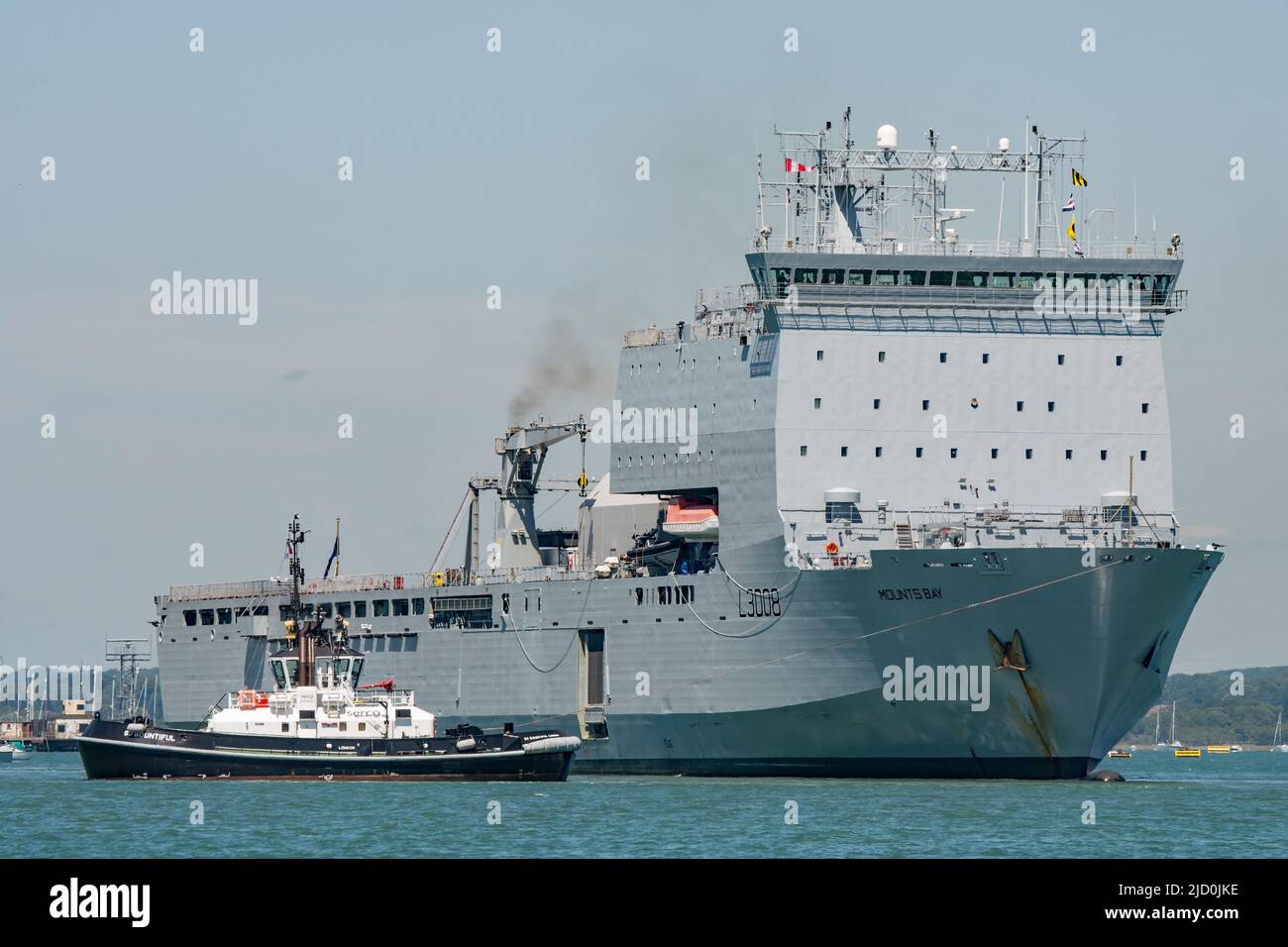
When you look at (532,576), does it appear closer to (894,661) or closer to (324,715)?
(324,715)

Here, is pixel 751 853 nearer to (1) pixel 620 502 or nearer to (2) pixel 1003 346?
(2) pixel 1003 346

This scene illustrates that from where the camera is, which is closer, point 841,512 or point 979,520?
point 979,520

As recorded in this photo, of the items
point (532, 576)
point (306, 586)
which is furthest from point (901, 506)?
point (306, 586)

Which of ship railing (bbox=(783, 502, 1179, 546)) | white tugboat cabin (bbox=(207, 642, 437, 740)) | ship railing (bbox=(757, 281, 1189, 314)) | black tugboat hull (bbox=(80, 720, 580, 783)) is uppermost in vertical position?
ship railing (bbox=(757, 281, 1189, 314))

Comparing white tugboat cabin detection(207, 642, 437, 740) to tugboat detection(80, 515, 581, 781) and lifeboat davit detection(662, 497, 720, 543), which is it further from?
lifeboat davit detection(662, 497, 720, 543)

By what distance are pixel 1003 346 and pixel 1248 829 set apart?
1375 cm

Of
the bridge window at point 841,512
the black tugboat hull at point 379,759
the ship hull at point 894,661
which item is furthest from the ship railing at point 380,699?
the bridge window at point 841,512

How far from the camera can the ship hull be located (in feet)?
152

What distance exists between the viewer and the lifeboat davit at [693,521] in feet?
171

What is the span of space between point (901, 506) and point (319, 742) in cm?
1529

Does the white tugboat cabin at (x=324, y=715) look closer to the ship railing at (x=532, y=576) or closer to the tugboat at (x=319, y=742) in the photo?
the tugboat at (x=319, y=742)

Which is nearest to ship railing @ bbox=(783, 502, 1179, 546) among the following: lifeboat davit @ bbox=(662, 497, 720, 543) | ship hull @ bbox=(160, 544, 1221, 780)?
ship hull @ bbox=(160, 544, 1221, 780)

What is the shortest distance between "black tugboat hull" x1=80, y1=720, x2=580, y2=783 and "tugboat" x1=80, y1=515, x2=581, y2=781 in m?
0.02

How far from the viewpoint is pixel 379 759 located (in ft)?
171
